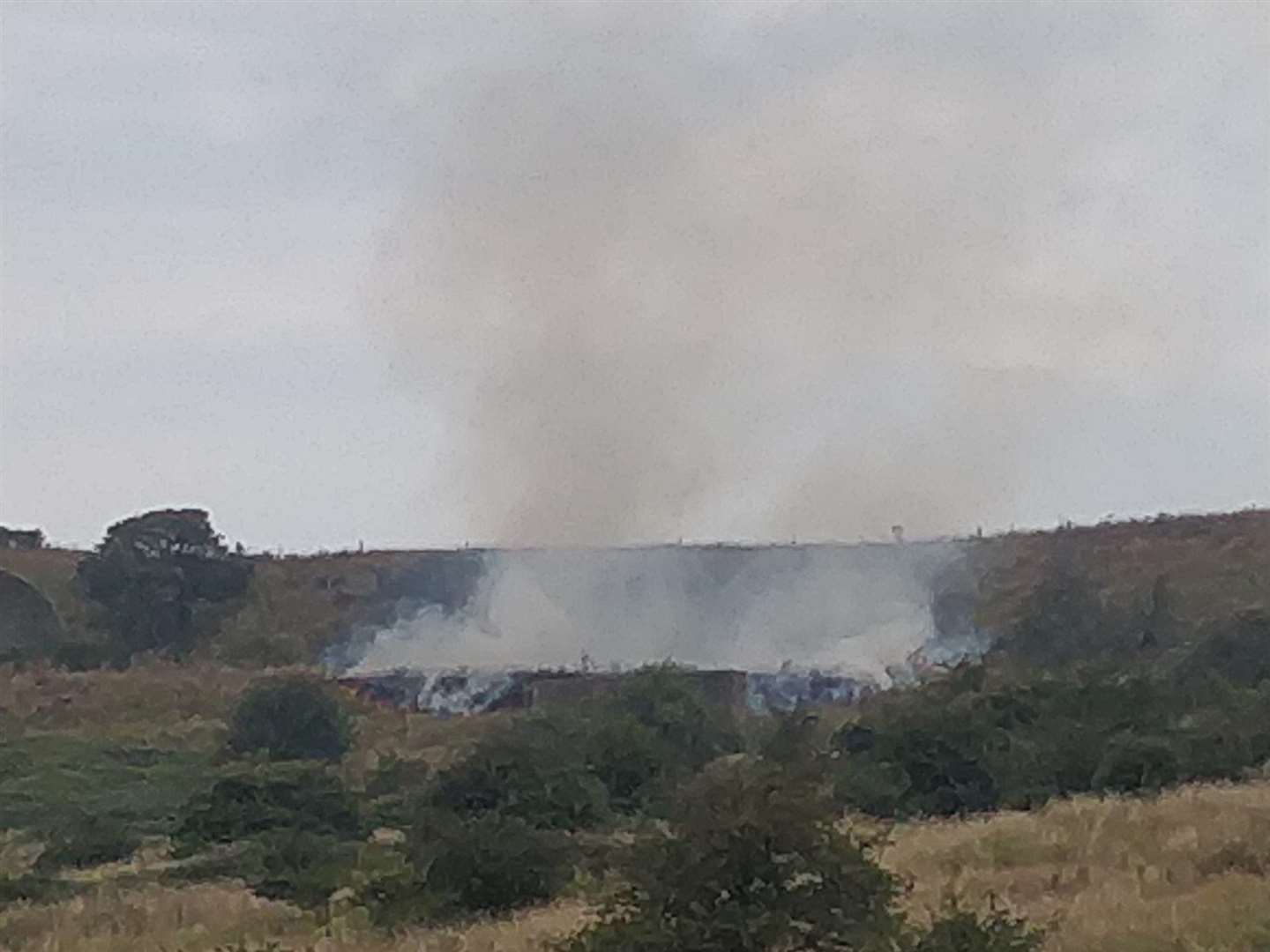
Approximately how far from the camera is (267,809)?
111 ft

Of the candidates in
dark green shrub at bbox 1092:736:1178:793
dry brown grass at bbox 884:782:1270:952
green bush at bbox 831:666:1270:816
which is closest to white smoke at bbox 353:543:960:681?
green bush at bbox 831:666:1270:816

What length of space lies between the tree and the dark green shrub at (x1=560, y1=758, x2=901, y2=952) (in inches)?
2253

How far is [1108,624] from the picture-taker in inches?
2283

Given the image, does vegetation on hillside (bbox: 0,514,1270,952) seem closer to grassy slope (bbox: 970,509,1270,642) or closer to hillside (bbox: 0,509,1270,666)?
grassy slope (bbox: 970,509,1270,642)

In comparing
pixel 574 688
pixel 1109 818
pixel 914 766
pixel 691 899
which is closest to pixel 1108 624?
pixel 574 688

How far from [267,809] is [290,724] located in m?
15.1

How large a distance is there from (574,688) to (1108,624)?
13.7 m

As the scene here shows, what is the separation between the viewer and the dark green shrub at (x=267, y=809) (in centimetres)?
3291

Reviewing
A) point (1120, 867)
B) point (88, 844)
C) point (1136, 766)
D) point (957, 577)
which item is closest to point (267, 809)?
point (88, 844)

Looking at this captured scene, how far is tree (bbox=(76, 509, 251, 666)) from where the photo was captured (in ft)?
240

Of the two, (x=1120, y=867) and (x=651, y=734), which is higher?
(x=651, y=734)

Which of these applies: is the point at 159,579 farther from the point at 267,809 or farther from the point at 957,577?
the point at 267,809

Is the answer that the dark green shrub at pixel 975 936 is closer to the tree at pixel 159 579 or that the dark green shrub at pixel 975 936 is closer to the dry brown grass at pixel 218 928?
the dry brown grass at pixel 218 928

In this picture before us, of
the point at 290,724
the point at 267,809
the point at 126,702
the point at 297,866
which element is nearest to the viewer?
the point at 297,866
